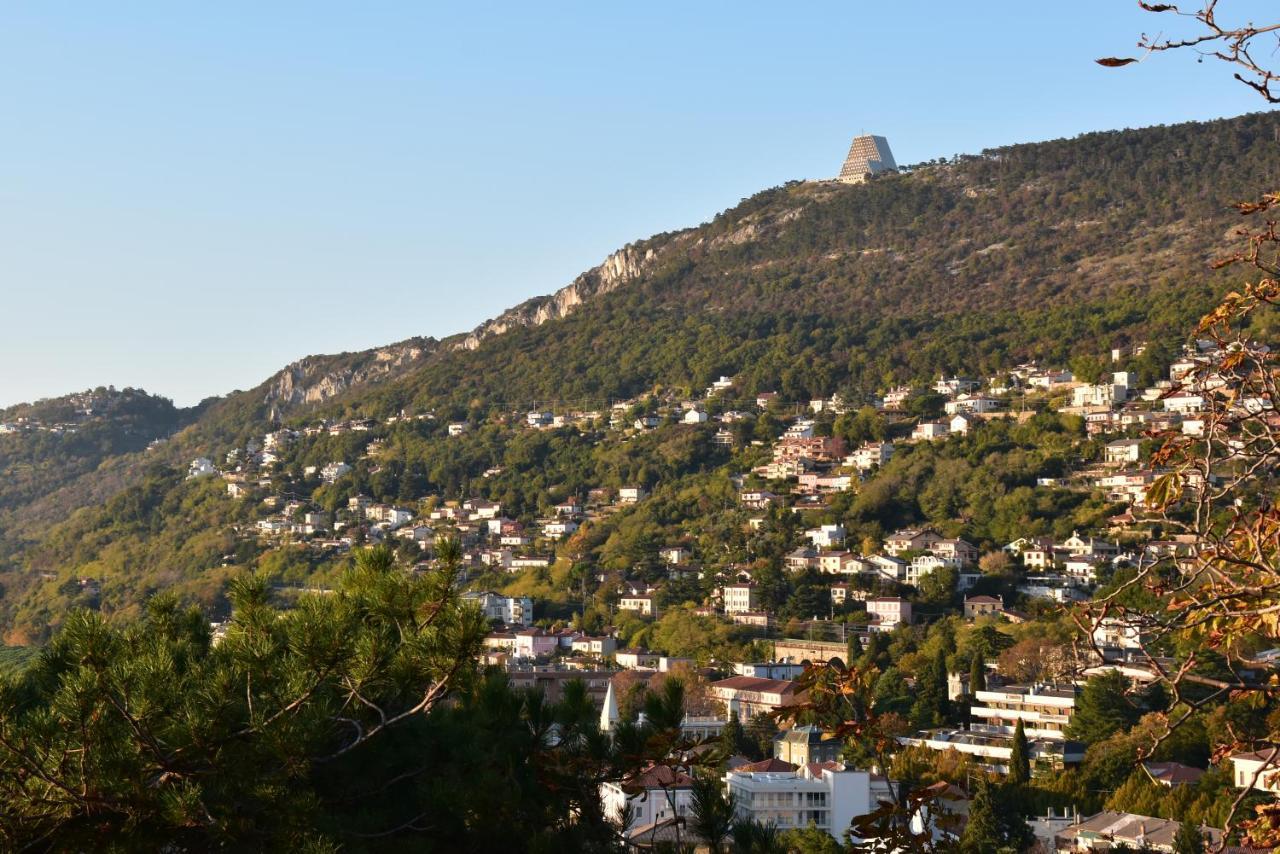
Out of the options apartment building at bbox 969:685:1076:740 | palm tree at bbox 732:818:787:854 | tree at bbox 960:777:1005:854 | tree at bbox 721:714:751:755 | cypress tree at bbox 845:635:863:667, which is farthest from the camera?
cypress tree at bbox 845:635:863:667

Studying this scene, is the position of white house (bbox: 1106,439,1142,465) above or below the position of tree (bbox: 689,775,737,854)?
below

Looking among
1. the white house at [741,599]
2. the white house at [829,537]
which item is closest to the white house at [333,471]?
the white house at [829,537]

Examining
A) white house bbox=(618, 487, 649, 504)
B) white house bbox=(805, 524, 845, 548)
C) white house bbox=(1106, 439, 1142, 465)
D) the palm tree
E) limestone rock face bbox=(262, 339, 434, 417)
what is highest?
limestone rock face bbox=(262, 339, 434, 417)

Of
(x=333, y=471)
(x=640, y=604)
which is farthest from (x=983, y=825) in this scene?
(x=333, y=471)

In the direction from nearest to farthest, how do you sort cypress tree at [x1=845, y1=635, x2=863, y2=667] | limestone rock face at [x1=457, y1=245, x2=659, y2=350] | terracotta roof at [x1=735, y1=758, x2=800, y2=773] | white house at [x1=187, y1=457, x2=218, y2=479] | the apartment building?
terracotta roof at [x1=735, y1=758, x2=800, y2=773], the apartment building, cypress tree at [x1=845, y1=635, x2=863, y2=667], white house at [x1=187, y1=457, x2=218, y2=479], limestone rock face at [x1=457, y1=245, x2=659, y2=350]

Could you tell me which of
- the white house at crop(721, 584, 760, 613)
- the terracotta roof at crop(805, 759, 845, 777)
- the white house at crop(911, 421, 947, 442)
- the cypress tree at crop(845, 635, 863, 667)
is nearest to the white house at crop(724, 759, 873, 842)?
the terracotta roof at crop(805, 759, 845, 777)

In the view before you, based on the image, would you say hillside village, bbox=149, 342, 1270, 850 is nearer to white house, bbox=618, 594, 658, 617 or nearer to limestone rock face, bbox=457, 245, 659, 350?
white house, bbox=618, 594, 658, 617

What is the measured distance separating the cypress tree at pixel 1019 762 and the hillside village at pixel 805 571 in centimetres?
12

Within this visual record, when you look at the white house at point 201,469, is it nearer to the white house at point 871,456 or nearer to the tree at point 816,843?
the white house at point 871,456

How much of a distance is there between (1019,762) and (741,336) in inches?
2294

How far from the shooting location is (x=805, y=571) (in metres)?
49.9

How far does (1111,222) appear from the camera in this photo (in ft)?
284

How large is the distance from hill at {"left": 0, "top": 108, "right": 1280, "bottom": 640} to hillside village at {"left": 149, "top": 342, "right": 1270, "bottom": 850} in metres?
1.23

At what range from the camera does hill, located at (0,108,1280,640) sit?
6894 cm
